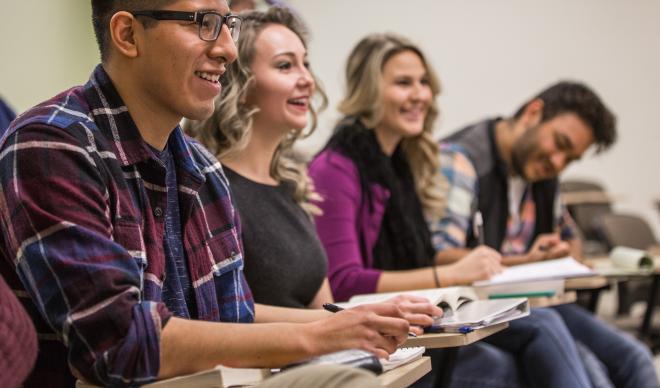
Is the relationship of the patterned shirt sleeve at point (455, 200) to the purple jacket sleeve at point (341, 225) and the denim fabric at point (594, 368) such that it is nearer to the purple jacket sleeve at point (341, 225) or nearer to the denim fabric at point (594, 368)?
the purple jacket sleeve at point (341, 225)

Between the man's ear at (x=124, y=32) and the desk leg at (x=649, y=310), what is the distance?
11.6ft

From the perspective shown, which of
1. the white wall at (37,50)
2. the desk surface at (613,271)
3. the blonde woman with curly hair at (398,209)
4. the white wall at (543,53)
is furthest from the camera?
the white wall at (543,53)

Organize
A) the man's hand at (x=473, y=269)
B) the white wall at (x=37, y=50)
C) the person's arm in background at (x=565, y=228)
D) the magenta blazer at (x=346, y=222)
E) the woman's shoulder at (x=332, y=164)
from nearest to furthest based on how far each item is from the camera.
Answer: the man's hand at (x=473, y=269) → the magenta blazer at (x=346, y=222) → the woman's shoulder at (x=332, y=164) → the white wall at (x=37, y=50) → the person's arm in background at (x=565, y=228)

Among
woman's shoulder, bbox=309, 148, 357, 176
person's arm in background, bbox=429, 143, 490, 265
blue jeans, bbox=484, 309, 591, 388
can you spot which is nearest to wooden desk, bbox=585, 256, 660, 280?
person's arm in background, bbox=429, 143, 490, 265

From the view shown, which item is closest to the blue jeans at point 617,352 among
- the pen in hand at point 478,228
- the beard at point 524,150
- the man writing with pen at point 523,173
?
the man writing with pen at point 523,173

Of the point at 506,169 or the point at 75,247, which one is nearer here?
the point at 75,247

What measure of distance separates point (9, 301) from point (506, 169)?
241cm

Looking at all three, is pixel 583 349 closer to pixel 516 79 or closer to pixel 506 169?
pixel 506 169

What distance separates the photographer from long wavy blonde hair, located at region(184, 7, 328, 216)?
2.15 meters

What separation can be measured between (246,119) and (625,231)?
337cm

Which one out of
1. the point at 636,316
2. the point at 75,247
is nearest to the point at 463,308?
the point at 75,247

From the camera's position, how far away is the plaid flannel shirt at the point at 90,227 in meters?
1.15

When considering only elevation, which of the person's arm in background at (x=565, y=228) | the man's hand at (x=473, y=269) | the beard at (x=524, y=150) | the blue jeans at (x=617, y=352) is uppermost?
the beard at (x=524, y=150)

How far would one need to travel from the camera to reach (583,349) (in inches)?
110
